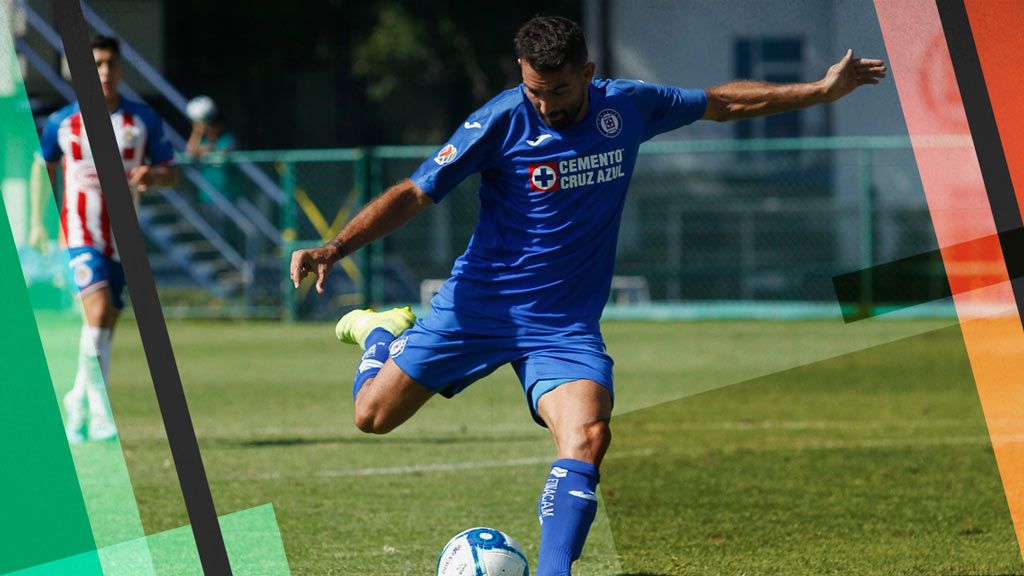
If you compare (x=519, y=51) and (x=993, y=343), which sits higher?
(x=519, y=51)

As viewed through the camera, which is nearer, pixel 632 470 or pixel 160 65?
pixel 632 470

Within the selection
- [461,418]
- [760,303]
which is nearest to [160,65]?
[760,303]

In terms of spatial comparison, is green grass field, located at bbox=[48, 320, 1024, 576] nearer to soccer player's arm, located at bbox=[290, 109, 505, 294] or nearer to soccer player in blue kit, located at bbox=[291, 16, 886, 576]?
soccer player in blue kit, located at bbox=[291, 16, 886, 576]

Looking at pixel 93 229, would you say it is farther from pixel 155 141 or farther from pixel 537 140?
pixel 537 140

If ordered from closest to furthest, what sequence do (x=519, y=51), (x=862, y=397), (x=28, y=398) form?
(x=519, y=51)
(x=28, y=398)
(x=862, y=397)

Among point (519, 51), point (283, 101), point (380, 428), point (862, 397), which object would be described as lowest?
point (862, 397)

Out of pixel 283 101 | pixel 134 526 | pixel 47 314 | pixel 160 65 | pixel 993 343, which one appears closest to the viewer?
pixel 134 526

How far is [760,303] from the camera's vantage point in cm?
1906

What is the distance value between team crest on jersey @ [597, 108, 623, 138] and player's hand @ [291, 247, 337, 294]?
110 centimetres

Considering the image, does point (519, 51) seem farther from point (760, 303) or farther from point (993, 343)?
point (760, 303)

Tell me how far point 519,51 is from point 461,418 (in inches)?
218

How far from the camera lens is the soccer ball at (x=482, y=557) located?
171 inches

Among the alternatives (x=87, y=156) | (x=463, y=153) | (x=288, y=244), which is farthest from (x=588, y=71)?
(x=288, y=244)
